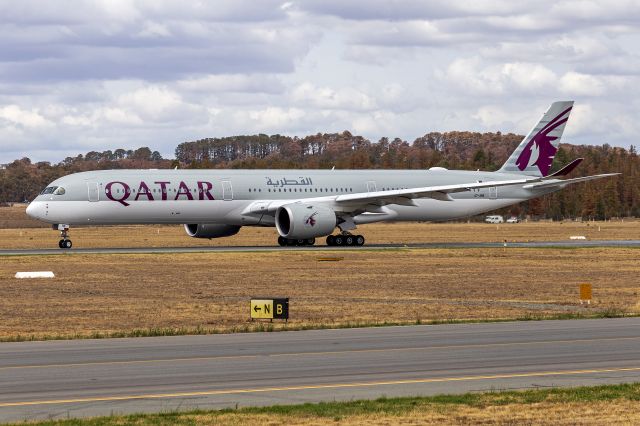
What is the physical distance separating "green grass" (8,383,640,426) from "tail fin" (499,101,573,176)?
5872cm

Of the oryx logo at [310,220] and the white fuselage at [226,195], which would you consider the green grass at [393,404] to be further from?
the white fuselage at [226,195]

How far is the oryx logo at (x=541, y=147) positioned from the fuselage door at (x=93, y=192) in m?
29.0

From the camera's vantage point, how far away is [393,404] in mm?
17297

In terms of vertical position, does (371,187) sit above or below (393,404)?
above

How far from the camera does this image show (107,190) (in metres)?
61.7

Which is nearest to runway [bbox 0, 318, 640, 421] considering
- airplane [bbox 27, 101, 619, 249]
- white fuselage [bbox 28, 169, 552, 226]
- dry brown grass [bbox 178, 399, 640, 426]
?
dry brown grass [bbox 178, 399, 640, 426]

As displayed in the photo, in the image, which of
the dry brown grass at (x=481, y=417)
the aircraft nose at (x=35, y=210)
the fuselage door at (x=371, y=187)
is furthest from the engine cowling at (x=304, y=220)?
the dry brown grass at (x=481, y=417)

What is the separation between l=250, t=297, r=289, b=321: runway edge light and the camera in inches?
1192

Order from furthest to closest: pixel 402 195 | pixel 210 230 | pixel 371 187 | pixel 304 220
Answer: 1. pixel 371 187
2. pixel 210 230
3. pixel 402 195
4. pixel 304 220

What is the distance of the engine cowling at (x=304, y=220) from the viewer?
205ft

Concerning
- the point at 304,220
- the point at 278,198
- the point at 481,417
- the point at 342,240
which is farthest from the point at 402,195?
the point at 481,417

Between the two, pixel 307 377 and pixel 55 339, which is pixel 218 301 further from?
pixel 307 377

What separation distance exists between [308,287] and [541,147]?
38291mm

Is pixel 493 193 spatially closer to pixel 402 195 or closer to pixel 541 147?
pixel 541 147
